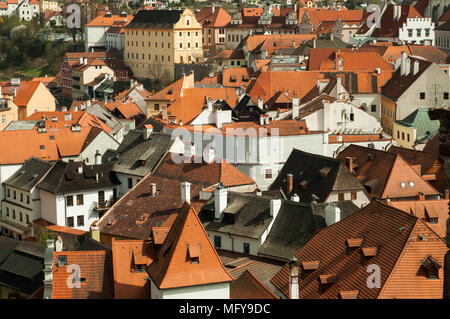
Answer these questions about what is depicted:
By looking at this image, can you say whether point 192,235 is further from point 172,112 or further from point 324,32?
point 324,32

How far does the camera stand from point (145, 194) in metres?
33.2

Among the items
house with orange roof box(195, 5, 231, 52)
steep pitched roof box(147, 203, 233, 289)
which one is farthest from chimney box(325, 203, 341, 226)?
house with orange roof box(195, 5, 231, 52)

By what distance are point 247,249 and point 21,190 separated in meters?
15.2

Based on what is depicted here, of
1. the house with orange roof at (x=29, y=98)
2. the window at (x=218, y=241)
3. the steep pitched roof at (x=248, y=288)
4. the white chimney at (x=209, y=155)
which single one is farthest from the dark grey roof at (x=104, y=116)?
the steep pitched roof at (x=248, y=288)

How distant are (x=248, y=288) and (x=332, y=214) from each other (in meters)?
5.62

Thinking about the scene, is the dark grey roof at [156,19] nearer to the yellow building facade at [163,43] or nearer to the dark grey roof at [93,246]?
the yellow building facade at [163,43]

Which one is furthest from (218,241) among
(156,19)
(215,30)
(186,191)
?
(215,30)

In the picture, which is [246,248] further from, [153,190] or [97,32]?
[97,32]

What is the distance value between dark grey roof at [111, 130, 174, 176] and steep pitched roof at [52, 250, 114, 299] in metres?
14.2

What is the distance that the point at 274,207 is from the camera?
26750mm

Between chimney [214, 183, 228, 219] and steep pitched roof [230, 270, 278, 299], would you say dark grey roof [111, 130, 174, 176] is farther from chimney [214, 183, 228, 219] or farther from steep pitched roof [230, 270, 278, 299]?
steep pitched roof [230, 270, 278, 299]

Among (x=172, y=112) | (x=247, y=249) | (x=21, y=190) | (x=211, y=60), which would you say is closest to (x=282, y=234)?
(x=247, y=249)

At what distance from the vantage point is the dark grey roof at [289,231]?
25359mm

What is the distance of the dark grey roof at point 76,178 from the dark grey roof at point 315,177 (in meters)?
8.01
